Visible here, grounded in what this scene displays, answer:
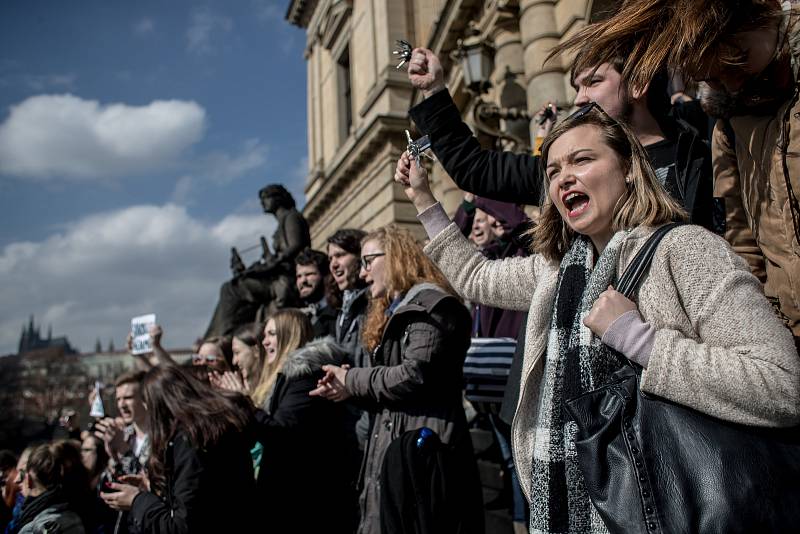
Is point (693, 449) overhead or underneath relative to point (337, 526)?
overhead

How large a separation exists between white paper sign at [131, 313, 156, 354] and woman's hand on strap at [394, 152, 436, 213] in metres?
3.68

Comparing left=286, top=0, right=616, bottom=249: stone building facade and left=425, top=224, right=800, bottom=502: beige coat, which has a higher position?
left=286, top=0, right=616, bottom=249: stone building facade

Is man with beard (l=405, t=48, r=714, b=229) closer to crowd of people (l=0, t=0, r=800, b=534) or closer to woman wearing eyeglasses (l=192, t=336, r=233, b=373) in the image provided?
crowd of people (l=0, t=0, r=800, b=534)

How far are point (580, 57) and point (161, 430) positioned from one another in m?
2.27

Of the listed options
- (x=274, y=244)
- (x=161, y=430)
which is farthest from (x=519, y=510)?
(x=274, y=244)

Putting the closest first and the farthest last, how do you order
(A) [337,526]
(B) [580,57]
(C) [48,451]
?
(B) [580,57], (A) [337,526], (C) [48,451]

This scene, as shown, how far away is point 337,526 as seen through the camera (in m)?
3.05

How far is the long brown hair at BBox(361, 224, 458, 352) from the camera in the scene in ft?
9.78

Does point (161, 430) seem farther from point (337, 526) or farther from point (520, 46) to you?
point (520, 46)

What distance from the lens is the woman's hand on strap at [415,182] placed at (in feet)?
6.79

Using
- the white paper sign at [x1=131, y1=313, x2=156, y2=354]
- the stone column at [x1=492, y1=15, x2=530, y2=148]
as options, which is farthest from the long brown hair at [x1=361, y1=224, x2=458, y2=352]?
the stone column at [x1=492, y1=15, x2=530, y2=148]

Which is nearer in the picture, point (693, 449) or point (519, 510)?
point (693, 449)

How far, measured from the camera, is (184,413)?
256 cm

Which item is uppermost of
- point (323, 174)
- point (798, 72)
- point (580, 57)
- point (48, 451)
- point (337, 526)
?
point (323, 174)
